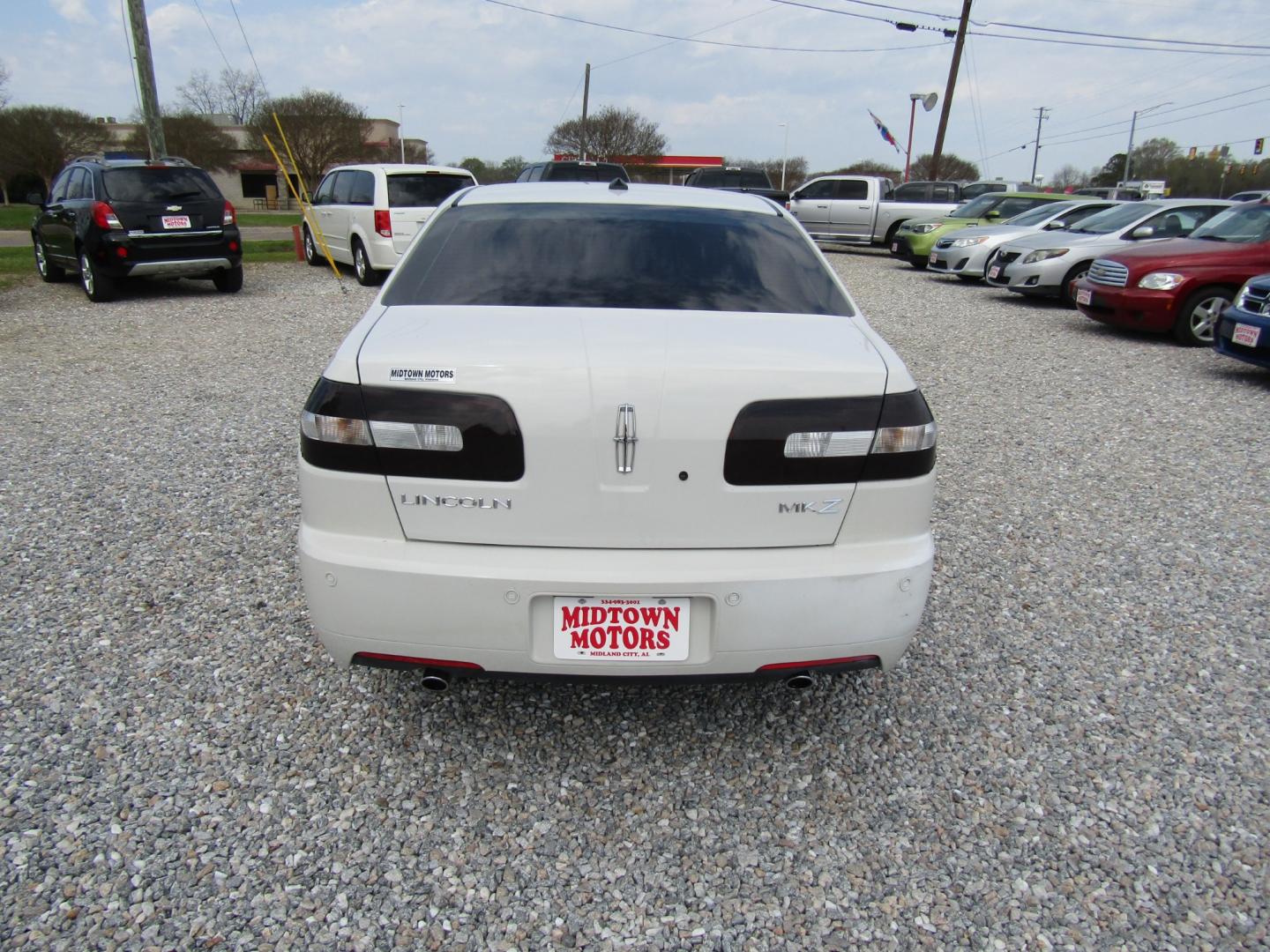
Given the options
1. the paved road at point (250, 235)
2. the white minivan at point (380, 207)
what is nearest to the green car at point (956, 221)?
the white minivan at point (380, 207)

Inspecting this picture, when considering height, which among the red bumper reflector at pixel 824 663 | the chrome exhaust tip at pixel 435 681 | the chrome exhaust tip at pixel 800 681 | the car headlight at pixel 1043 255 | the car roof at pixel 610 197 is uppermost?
the car roof at pixel 610 197

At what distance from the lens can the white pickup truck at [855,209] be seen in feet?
65.0

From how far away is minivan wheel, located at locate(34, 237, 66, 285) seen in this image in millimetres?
12617

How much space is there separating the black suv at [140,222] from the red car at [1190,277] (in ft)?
35.1

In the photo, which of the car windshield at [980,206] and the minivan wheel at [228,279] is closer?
the minivan wheel at [228,279]

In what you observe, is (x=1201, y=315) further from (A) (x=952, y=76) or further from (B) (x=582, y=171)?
(A) (x=952, y=76)

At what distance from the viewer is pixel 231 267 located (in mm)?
11859

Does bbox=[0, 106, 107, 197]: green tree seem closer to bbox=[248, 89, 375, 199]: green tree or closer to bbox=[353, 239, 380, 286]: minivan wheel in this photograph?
bbox=[248, 89, 375, 199]: green tree

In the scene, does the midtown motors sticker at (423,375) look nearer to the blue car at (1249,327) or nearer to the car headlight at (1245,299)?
the blue car at (1249,327)

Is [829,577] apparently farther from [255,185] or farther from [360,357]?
[255,185]

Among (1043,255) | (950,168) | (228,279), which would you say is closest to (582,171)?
(228,279)

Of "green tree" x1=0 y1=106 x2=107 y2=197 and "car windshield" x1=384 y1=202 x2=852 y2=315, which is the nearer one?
"car windshield" x1=384 y1=202 x2=852 y2=315

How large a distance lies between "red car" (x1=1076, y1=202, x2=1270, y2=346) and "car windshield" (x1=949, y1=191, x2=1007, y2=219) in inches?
311

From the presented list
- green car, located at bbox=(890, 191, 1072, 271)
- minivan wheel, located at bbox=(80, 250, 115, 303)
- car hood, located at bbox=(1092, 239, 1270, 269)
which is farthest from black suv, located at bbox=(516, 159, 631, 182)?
car hood, located at bbox=(1092, 239, 1270, 269)
